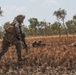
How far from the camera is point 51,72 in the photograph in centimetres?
719

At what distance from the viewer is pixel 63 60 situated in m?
8.60

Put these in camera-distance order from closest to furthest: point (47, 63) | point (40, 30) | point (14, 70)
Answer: point (14, 70), point (47, 63), point (40, 30)

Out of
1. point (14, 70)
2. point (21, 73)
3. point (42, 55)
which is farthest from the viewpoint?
point (42, 55)

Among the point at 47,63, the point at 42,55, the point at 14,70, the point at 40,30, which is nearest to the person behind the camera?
the point at 14,70

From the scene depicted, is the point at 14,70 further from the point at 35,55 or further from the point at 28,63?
the point at 35,55

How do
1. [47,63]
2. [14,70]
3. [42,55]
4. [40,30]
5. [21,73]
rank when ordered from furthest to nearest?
1. [40,30]
2. [42,55]
3. [47,63]
4. [14,70]
5. [21,73]

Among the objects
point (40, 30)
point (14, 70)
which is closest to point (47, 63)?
point (14, 70)

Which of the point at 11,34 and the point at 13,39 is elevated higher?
the point at 11,34

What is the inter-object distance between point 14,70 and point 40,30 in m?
64.1

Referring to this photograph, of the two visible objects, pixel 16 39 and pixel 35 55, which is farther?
pixel 35 55

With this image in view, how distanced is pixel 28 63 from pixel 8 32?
1064 millimetres

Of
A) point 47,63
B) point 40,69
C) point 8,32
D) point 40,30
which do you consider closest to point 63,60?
point 47,63

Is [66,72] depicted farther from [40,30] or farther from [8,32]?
[40,30]

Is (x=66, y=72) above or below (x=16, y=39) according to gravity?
below
